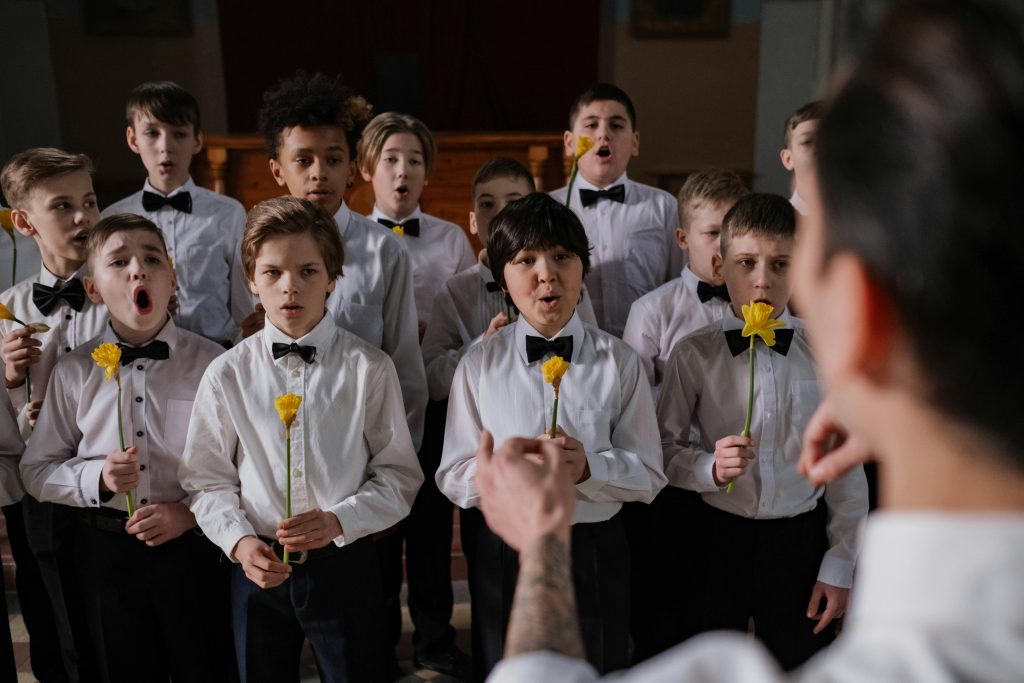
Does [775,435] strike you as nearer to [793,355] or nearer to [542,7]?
[793,355]

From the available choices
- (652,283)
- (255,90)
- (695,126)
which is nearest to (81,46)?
(255,90)

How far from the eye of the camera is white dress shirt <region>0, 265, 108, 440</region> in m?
2.42

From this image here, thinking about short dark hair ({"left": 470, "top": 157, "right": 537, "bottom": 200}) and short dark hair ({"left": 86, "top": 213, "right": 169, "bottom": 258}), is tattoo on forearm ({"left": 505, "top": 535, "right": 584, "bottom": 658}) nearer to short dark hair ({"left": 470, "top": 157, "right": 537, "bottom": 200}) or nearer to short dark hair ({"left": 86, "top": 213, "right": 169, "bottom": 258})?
short dark hair ({"left": 86, "top": 213, "right": 169, "bottom": 258})

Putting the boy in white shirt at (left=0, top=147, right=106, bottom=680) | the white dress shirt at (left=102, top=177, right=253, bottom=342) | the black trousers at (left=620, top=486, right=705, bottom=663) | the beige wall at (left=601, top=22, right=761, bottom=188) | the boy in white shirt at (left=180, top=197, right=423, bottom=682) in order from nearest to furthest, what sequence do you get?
1. the boy in white shirt at (left=180, top=197, right=423, bottom=682)
2. the black trousers at (left=620, top=486, right=705, bottom=663)
3. the boy in white shirt at (left=0, top=147, right=106, bottom=680)
4. the white dress shirt at (left=102, top=177, right=253, bottom=342)
5. the beige wall at (left=601, top=22, right=761, bottom=188)

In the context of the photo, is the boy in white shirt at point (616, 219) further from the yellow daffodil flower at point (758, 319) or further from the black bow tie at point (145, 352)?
the black bow tie at point (145, 352)

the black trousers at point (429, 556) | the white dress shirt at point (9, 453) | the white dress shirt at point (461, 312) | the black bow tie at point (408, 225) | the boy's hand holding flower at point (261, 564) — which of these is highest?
the black bow tie at point (408, 225)

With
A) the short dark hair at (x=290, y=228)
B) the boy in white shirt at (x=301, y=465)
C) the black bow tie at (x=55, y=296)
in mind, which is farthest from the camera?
the black bow tie at (x=55, y=296)

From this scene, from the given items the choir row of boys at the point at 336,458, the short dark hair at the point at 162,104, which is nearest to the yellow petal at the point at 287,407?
the choir row of boys at the point at 336,458

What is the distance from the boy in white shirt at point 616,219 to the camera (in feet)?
10.2

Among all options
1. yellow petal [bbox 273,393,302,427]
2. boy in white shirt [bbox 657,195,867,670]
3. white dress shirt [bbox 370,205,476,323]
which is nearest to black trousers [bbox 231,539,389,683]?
yellow petal [bbox 273,393,302,427]

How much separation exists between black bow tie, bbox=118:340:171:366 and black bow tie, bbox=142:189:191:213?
1045 mm

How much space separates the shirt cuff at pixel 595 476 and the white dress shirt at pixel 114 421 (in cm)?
100

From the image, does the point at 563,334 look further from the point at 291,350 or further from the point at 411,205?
the point at 411,205

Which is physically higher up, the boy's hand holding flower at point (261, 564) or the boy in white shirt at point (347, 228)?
the boy in white shirt at point (347, 228)
